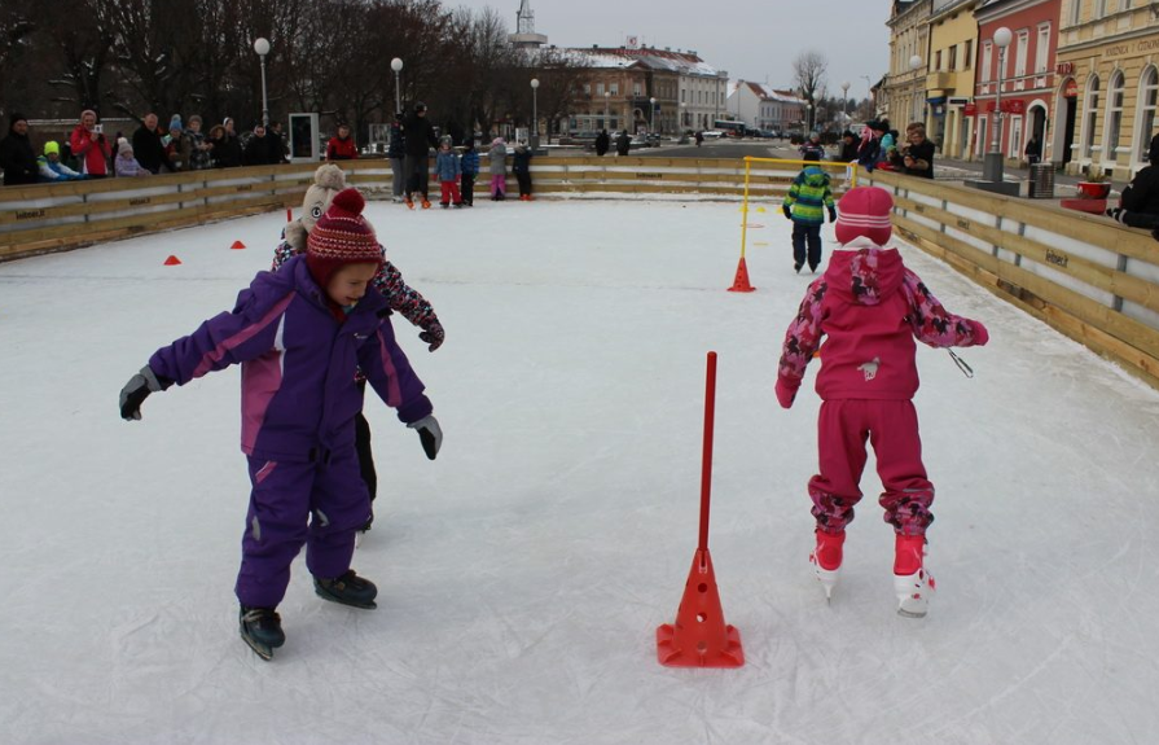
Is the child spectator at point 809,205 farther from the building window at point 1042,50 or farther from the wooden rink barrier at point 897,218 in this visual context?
the building window at point 1042,50

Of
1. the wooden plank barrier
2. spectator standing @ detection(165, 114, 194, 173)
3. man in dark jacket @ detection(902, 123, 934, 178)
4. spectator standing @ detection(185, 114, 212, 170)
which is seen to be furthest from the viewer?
spectator standing @ detection(185, 114, 212, 170)

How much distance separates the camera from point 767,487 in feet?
15.3

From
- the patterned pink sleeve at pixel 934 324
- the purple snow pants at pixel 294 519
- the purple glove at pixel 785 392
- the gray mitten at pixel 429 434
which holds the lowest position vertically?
Answer: the purple snow pants at pixel 294 519

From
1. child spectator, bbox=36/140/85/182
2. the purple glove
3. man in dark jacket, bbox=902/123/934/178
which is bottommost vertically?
the purple glove

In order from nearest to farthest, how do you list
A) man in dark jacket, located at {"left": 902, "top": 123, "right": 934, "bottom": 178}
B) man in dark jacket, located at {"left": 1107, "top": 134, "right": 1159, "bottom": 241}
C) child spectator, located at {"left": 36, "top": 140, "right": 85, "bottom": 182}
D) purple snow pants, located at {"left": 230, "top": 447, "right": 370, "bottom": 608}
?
purple snow pants, located at {"left": 230, "top": 447, "right": 370, "bottom": 608}
man in dark jacket, located at {"left": 1107, "top": 134, "right": 1159, "bottom": 241}
child spectator, located at {"left": 36, "top": 140, "right": 85, "bottom": 182}
man in dark jacket, located at {"left": 902, "top": 123, "right": 934, "bottom": 178}

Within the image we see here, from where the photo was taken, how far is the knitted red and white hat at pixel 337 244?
2.93m

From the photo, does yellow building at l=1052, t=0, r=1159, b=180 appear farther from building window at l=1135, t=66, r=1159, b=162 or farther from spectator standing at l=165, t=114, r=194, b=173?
spectator standing at l=165, t=114, r=194, b=173

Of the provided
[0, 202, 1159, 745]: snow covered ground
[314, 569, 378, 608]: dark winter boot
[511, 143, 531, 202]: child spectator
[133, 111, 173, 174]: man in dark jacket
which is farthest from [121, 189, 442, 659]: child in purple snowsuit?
[511, 143, 531, 202]: child spectator

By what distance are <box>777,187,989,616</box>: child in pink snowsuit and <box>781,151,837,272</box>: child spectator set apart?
7.45 meters

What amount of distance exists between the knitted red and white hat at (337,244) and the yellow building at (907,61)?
185ft

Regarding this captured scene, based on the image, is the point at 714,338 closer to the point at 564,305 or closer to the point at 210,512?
the point at 564,305

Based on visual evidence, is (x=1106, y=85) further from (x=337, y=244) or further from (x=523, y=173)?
(x=337, y=244)

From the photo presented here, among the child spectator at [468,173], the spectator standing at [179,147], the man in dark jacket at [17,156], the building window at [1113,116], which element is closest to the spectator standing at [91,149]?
the man in dark jacket at [17,156]

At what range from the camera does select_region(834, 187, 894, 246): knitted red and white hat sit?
3.19 meters
